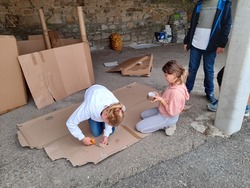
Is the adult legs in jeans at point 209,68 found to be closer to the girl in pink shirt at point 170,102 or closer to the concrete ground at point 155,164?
the concrete ground at point 155,164

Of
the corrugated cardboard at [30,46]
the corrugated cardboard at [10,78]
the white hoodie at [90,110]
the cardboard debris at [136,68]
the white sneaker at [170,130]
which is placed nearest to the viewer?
the white hoodie at [90,110]

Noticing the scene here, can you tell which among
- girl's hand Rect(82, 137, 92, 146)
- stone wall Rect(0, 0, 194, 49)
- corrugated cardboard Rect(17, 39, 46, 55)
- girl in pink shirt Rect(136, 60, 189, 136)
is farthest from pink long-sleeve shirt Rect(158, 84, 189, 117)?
stone wall Rect(0, 0, 194, 49)

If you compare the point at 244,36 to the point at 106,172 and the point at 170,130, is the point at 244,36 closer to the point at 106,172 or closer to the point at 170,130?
the point at 170,130

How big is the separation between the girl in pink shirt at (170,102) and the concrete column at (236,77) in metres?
0.37

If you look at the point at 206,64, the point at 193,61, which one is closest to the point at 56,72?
the point at 193,61

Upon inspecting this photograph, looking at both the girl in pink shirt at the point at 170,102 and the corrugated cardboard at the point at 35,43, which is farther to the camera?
the corrugated cardboard at the point at 35,43

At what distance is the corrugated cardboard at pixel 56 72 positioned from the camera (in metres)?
2.64

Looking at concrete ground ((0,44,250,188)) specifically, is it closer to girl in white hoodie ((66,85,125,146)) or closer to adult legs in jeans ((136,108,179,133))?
adult legs in jeans ((136,108,179,133))

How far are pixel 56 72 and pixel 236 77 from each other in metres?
2.18

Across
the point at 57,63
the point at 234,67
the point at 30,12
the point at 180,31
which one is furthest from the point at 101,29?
the point at 234,67

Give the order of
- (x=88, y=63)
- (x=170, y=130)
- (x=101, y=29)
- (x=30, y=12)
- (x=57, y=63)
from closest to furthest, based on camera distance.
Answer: (x=170, y=130), (x=57, y=63), (x=88, y=63), (x=30, y=12), (x=101, y=29)

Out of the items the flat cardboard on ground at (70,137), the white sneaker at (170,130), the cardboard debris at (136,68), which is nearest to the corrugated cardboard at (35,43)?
the cardboard debris at (136,68)

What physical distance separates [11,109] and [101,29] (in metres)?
3.51

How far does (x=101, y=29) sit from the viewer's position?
18.1 ft
